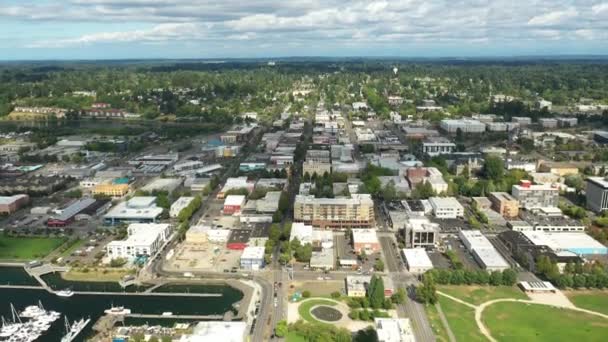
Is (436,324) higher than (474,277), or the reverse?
(474,277)

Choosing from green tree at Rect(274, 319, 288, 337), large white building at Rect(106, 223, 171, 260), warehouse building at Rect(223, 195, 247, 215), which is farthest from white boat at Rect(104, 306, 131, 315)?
warehouse building at Rect(223, 195, 247, 215)

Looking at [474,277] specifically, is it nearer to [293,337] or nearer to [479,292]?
[479,292]

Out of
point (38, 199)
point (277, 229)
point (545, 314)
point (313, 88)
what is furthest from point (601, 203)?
point (313, 88)

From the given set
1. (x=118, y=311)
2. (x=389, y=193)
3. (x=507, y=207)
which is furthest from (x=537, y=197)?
(x=118, y=311)

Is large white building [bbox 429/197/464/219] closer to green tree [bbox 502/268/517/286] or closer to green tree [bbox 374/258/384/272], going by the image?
green tree [bbox 374/258/384/272]

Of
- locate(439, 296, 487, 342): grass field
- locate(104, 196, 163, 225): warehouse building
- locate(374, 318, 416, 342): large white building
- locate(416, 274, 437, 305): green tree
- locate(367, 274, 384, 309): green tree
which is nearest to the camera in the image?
locate(374, 318, 416, 342): large white building
